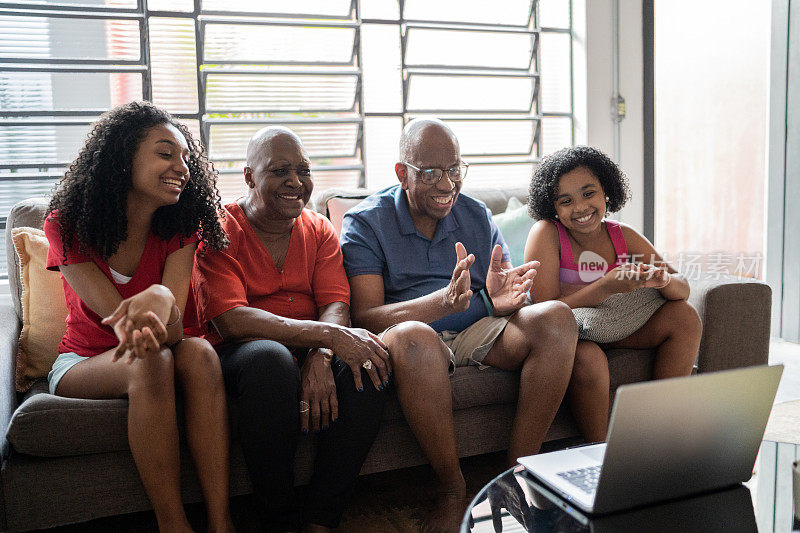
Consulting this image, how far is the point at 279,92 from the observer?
3.34 meters

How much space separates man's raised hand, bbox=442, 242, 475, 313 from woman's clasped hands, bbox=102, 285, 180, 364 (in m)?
0.68

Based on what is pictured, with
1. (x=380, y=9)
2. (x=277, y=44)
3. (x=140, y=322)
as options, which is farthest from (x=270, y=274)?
(x=380, y=9)

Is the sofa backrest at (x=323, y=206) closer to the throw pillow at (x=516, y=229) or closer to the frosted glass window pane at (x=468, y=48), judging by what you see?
the throw pillow at (x=516, y=229)

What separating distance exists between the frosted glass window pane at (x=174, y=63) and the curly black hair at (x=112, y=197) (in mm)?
1546

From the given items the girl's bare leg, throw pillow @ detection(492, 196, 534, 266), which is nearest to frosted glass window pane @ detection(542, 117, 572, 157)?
throw pillow @ detection(492, 196, 534, 266)

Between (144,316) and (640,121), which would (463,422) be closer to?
(144,316)

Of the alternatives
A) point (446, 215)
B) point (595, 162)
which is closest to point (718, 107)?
point (595, 162)

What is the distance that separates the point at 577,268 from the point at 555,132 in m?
2.18

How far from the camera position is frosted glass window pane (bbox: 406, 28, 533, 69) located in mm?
3627

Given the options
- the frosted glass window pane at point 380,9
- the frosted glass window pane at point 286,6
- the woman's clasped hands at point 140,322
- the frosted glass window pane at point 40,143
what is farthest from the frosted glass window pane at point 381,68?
the woman's clasped hands at point 140,322

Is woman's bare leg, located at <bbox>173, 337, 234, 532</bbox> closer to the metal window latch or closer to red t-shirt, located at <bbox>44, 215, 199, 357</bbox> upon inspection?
red t-shirt, located at <bbox>44, 215, 199, 357</bbox>

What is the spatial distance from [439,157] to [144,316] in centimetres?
95

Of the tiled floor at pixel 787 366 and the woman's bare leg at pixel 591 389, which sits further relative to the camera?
the tiled floor at pixel 787 366

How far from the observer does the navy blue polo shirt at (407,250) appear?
6.26 feet
